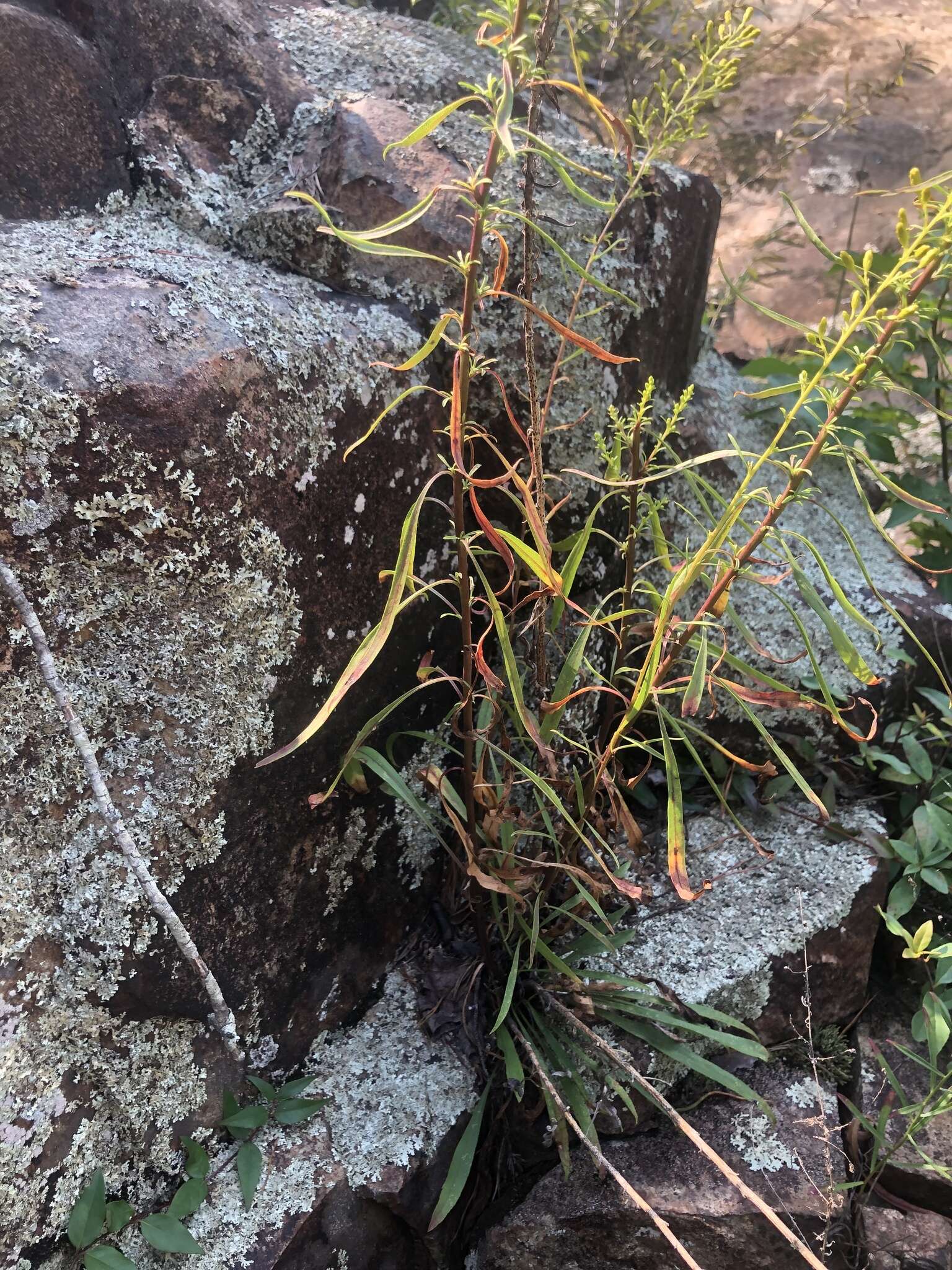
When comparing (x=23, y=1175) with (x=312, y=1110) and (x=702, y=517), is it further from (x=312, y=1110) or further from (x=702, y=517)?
(x=702, y=517)

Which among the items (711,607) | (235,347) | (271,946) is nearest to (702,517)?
(711,607)

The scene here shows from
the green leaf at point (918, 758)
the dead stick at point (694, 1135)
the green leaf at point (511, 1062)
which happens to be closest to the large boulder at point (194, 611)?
the green leaf at point (511, 1062)

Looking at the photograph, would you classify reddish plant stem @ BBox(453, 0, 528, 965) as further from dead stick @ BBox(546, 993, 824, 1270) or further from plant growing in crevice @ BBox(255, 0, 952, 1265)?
dead stick @ BBox(546, 993, 824, 1270)

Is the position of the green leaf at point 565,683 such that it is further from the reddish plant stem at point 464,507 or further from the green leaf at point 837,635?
the green leaf at point 837,635

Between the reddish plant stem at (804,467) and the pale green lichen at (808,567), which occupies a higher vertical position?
the reddish plant stem at (804,467)

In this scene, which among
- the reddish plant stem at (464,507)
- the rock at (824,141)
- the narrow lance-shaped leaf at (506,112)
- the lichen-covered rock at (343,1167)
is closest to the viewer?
the narrow lance-shaped leaf at (506,112)

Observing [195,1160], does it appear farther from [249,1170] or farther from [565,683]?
[565,683]

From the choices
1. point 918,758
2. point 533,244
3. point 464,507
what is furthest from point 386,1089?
point 533,244
